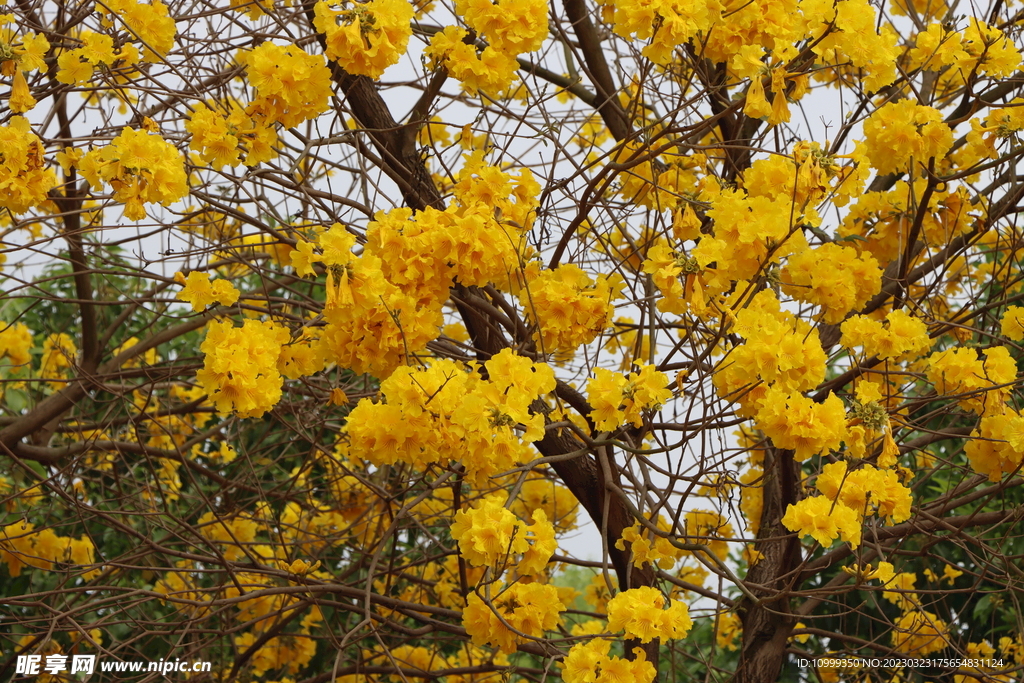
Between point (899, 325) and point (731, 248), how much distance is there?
1.90ft

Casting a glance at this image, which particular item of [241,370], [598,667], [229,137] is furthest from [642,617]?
[229,137]

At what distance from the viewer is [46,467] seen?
3.69m

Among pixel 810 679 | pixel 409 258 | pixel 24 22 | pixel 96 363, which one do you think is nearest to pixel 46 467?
pixel 96 363

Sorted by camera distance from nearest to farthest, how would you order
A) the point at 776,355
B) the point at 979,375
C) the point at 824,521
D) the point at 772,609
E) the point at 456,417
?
the point at 456,417
the point at 776,355
the point at 824,521
the point at 979,375
the point at 772,609

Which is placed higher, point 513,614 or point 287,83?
point 287,83

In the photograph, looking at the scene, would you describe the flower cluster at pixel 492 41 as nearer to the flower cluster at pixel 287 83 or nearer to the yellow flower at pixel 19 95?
the flower cluster at pixel 287 83

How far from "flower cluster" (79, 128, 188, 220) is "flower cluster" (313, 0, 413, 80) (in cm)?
44

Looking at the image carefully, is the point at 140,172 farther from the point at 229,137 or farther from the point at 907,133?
the point at 907,133

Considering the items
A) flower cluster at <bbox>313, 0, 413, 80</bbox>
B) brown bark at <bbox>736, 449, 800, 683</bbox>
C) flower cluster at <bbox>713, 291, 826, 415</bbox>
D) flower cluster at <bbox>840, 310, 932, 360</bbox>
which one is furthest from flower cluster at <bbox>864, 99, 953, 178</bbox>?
flower cluster at <bbox>313, 0, 413, 80</bbox>

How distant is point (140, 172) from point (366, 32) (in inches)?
23.1

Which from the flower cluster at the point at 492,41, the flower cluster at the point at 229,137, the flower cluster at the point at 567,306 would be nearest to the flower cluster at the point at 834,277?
the flower cluster at the point at 567,306

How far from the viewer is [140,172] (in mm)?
2037

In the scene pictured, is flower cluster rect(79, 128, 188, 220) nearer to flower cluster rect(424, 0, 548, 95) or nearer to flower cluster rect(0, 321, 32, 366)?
flower cluster rect(424, 0, 548, 95)

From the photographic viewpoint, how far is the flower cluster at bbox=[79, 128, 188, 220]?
2.04 metres
